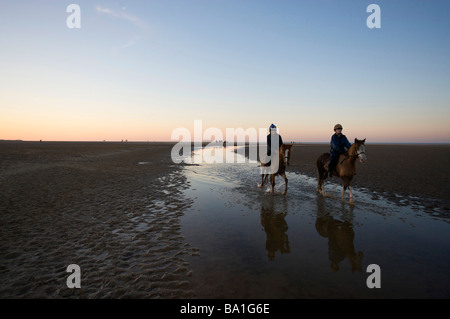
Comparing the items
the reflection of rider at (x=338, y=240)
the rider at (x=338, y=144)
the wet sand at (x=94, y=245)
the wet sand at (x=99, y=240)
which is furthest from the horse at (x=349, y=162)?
the wet sand at (x=94, y=245)

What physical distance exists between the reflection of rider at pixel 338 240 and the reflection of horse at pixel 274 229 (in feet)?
3.55

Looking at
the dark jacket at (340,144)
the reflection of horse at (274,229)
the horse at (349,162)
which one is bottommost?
the reflection of horse at (274,229)

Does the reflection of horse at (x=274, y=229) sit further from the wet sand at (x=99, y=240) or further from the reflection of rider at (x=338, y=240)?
the wet sand at (x=99, y=240)

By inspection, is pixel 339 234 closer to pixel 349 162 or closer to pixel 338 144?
pixel 349 162

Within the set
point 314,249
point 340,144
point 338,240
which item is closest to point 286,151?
point 340,144

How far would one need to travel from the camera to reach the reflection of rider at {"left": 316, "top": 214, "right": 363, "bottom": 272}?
15.8 ft

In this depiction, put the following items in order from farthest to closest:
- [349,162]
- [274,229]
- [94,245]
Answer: [349,162] < [274,229] < [94,245]

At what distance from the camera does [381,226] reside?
270 inches

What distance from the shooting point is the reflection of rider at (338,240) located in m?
4.81

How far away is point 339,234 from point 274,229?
192 cm

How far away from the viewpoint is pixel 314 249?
5.36 meters

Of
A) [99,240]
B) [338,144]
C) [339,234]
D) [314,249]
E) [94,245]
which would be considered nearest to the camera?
[314,249]

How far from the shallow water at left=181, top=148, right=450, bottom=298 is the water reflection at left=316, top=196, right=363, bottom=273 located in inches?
0.9
